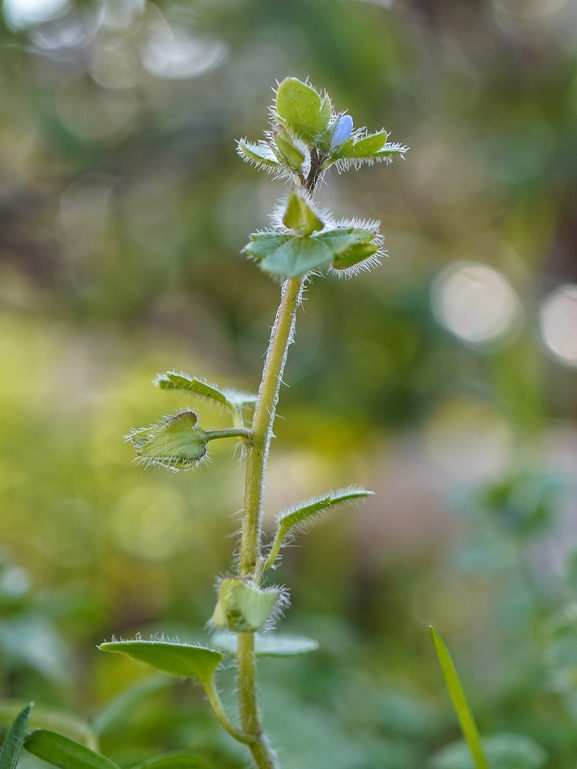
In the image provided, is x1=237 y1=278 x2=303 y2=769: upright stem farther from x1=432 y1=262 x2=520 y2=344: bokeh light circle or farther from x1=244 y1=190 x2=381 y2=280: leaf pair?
x1=432 y1=262 x2=520 y2=344: bokeh light circle

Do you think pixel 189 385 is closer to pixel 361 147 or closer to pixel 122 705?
pixel 361 147

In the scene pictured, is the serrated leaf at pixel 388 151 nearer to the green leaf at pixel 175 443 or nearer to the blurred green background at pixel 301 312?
the green leaf at pixel 175 443

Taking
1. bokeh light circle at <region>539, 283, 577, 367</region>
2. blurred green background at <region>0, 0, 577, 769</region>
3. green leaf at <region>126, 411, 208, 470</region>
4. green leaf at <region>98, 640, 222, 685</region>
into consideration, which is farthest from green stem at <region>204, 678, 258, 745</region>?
bokeh light circle at <region>539, 283, 577, 367</region>

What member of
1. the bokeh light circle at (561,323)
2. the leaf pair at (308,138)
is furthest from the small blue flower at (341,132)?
the bokeh light circle at (561,323)

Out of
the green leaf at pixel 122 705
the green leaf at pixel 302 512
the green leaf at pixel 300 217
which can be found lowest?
the green leaf at pixel 122 705

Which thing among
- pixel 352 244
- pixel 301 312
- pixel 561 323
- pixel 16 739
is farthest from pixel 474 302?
pixel 16 739

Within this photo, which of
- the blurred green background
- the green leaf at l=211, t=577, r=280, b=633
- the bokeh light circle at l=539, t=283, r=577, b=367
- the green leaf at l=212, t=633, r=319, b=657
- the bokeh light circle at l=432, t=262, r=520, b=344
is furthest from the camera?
the bokeh light circle at l=539, t=283, r=577, b=367
